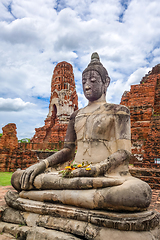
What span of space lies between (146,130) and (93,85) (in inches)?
342

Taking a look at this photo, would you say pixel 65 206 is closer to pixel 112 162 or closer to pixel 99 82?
pixel 112 162

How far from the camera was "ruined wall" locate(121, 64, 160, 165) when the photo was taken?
8.42m

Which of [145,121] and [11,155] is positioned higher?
[145,121]

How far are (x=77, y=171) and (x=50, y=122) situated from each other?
25.9 meters

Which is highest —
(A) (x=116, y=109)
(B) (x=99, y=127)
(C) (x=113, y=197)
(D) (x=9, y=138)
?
(A) (x=116, y=109)

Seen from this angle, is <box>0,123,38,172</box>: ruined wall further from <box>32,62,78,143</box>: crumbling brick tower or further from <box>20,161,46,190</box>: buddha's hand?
<box>32,62,78,143</box>: crumbling brick tower

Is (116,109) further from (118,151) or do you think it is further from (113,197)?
(113,197)

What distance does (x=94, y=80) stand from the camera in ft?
12.3

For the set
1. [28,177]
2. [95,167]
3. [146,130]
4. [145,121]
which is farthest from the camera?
[145,121]

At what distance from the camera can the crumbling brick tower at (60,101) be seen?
27.2 meters

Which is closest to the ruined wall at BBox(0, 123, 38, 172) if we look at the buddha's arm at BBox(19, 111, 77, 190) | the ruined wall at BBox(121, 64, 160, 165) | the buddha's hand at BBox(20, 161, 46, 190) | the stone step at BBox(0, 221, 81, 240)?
the ruined wall at BBox(121, 64, 160, 165)

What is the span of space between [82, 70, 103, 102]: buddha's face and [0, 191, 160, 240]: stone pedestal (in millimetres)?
2199

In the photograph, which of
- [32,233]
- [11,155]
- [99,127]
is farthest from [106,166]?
[11,155]

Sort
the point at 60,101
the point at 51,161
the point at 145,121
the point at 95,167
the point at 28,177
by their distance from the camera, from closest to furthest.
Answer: the point at 95,167 < the point at 28,177 < the point at 51,161 < the point at 145,121 < the point at 60,101
